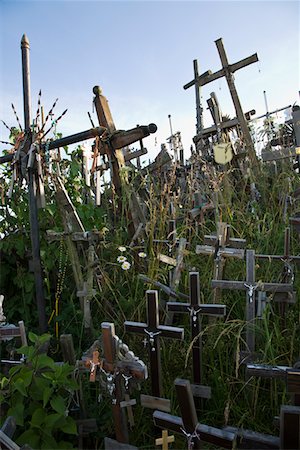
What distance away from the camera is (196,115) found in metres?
7.78

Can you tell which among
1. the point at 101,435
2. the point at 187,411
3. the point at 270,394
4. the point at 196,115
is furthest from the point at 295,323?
the point at 196,115

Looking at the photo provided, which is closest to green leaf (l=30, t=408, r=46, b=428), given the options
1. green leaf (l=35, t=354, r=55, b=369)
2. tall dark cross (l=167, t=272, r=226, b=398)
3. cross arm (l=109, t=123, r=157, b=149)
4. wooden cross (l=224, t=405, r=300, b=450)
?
green leaf (l=35, t=354, r=55, b=369)

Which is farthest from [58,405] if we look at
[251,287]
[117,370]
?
[251,287]

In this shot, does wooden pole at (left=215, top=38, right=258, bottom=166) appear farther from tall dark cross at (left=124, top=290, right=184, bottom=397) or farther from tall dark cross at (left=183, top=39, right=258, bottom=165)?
tall dark cross at (left=124, top=290, right=184, bottom=397)

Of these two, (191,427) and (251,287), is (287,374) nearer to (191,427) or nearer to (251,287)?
(191,427)

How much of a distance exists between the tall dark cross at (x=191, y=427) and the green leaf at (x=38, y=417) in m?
0.68

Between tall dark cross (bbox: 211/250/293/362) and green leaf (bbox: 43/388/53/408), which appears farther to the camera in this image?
tall dark cross (bbox: 211/250/293/362)

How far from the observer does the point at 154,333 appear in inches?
92.7

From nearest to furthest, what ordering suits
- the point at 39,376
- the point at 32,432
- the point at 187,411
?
the point at 187,411 → the point at 32,432 → the point at 39,376

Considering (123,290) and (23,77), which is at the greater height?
(23,77)

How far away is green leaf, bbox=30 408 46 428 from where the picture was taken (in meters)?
2.03

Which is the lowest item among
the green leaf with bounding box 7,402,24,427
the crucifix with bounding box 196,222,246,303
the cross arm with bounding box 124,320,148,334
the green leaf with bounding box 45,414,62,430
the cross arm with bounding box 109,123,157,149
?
the green leaf with bounding box 45,414,62,430

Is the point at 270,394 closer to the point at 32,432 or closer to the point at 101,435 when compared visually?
the point at 101,435

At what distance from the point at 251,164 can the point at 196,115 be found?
9.36 feet
